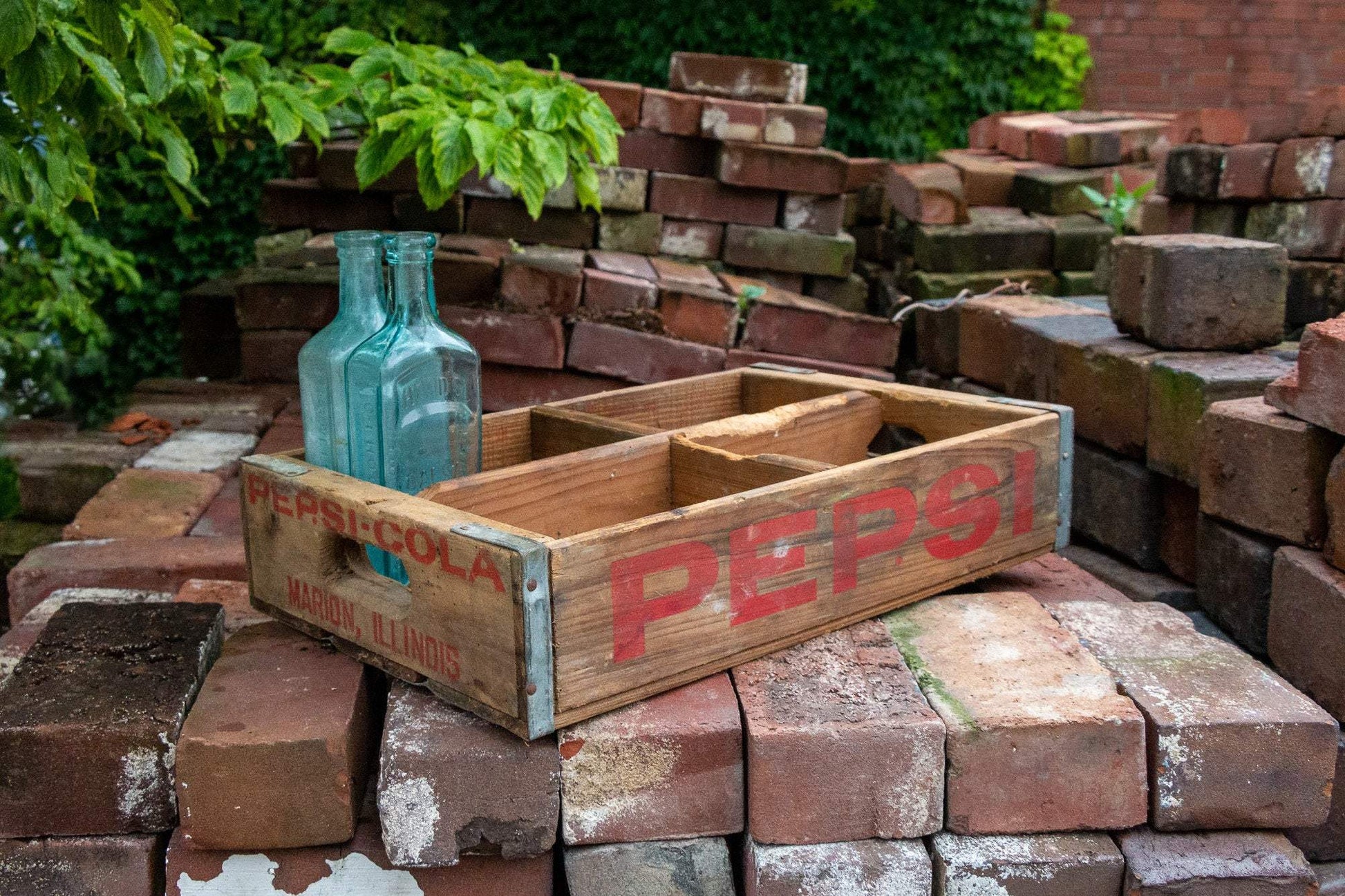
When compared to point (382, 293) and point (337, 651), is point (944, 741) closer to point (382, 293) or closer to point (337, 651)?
point (337, 651)

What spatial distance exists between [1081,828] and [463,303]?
2.90 meters

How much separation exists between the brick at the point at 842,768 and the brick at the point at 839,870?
0.02m

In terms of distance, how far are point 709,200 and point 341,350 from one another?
121 inches

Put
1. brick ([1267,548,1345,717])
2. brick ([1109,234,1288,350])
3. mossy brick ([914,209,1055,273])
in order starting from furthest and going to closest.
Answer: mossy brick ([914,209,1055,273])
brick ([1109,234,1288,350])
brick ([1267,548,1345,717])

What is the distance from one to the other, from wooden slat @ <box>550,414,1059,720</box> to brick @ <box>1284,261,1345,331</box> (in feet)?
7.81

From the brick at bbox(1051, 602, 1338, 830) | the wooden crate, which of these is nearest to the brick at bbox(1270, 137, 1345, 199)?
the wooden crate

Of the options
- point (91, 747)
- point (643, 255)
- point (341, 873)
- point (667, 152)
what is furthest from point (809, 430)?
point (667, 152)

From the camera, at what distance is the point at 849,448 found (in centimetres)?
288

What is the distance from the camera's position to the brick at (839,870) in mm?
1917

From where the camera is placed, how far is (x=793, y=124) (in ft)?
16.8

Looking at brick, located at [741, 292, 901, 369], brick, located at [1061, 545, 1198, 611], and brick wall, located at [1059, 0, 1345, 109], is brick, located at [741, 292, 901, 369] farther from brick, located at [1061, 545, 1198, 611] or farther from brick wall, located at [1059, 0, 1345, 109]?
brick wall, located at [1059, 0, 1345, 109]

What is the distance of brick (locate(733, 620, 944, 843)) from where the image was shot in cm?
190

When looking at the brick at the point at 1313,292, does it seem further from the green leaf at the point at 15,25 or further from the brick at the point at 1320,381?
the green leaf at the point at 15,25

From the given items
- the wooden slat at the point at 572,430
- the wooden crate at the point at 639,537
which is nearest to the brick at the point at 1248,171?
the wooden crate at the point at 639,537
